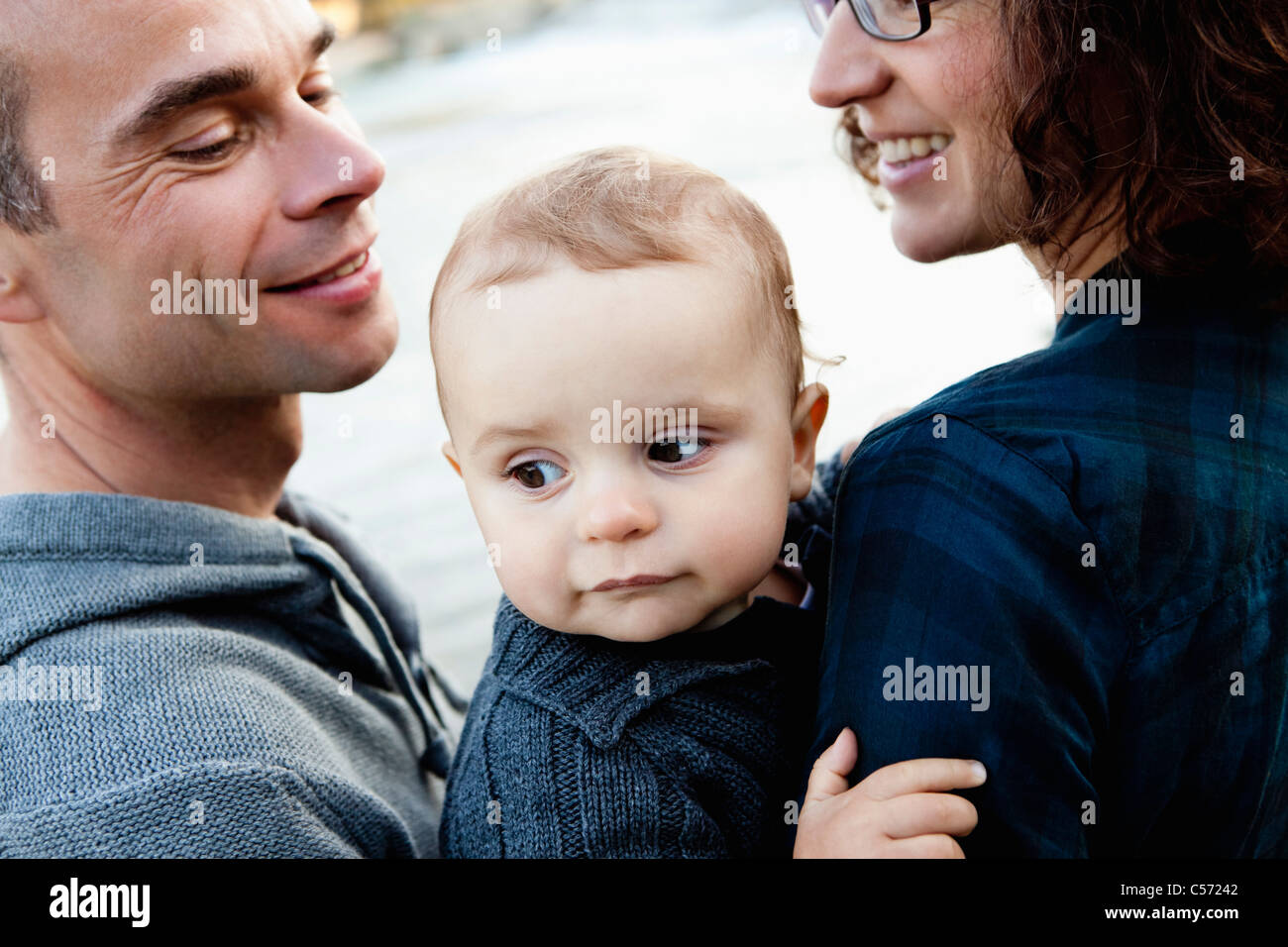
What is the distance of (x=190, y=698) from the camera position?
1.28 meters

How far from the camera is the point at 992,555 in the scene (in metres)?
1.00

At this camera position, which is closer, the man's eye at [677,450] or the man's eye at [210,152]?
the man's eye at [677,450]

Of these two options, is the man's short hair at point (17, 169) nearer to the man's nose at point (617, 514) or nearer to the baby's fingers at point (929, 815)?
the man's nose at point (617, 514)

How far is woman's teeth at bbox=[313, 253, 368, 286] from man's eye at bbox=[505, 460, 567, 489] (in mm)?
656

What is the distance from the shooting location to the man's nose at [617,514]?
43.6 inches

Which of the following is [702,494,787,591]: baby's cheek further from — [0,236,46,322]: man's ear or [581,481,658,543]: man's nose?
[0,236,46,322]: man's ear

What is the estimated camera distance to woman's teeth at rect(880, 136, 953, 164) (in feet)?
4.43

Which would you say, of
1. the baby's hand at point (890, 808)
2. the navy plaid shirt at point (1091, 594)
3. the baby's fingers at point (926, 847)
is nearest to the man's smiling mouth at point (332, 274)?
the navy plaid shirt at point (1091, 594)

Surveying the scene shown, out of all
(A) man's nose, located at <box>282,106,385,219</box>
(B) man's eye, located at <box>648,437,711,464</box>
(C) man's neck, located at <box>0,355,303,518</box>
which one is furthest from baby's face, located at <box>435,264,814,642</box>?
(C) man's neck, located at <box>0,355,303,518</box>

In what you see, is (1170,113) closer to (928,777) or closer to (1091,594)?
(1091,594)

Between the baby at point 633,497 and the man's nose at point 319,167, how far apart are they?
457mm

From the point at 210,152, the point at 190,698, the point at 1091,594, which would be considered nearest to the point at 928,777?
the point at 1091,594
